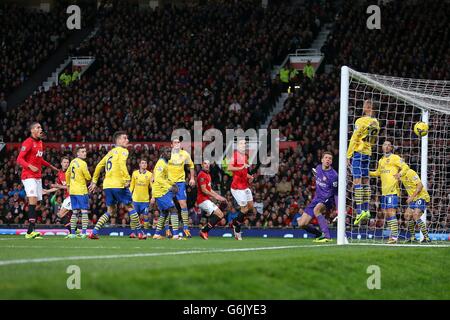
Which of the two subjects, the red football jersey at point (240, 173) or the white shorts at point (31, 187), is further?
the red football jersey at point (240, 173)

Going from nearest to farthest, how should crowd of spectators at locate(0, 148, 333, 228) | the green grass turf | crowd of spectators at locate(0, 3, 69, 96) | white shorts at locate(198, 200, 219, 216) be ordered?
the green grass turf
white shorts at locate(198, 200, 219, 216)
crowd of spectators at locate(0, 148, 333, 228)
crowd of spectators at locate(0, 3, 69, 96)

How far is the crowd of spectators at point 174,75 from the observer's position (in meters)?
31.5

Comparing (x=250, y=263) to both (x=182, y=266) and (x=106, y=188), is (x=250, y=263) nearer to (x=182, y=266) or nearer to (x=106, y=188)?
(x=182, y=266)

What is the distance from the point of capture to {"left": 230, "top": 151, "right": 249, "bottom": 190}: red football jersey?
64.8 feet

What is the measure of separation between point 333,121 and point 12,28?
19.6 meters

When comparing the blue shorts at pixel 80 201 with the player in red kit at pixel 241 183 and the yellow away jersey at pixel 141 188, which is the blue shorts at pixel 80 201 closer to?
the yellow away jersey at pixel 141 188

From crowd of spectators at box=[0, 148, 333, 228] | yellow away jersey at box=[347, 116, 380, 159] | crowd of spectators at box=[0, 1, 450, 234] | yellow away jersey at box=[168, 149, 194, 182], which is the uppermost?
crowd of spectators at box=[0, 1, 450, 234]

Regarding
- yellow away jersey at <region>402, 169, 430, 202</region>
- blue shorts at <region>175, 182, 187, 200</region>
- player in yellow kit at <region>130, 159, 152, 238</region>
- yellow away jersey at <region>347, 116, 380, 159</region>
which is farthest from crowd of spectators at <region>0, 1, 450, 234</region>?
yellow away jersey at <region>347, 116, 380, 159</region>

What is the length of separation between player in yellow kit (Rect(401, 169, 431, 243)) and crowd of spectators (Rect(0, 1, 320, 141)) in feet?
40.3

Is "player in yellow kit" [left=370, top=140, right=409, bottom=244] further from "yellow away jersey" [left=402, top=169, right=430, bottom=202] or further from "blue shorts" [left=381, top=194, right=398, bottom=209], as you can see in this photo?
"yellow away jersey" [left=402, top=169, right=430, bottom=202]

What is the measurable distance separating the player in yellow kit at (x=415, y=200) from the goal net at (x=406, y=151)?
377 millimetres

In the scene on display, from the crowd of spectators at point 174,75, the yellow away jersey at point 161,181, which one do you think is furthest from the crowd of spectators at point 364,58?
the yellow away jersey at point 161,181
